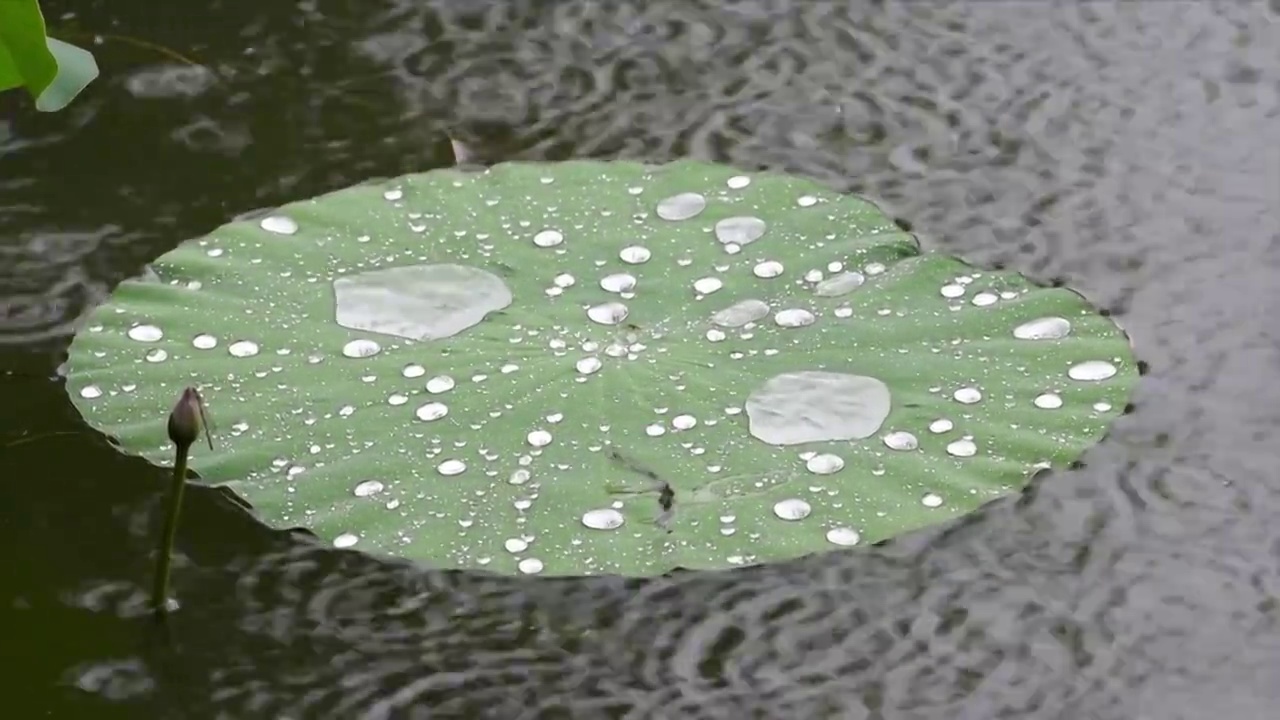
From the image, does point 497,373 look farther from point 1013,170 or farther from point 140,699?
point 1013,170

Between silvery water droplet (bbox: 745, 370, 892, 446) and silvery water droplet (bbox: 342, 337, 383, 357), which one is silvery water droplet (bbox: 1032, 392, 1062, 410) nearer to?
silvery water droplet (bbox: 745, 370, 892, 446)

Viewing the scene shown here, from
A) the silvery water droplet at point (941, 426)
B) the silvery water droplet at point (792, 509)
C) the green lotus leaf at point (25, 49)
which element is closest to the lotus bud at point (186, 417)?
the green lotus leaf at point (25, 49)

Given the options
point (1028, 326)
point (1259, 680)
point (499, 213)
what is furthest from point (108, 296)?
point (1259, 680)

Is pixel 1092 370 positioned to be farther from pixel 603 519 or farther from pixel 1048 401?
pixel 603 519

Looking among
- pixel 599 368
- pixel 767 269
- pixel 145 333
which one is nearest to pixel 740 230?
pixel 767 269

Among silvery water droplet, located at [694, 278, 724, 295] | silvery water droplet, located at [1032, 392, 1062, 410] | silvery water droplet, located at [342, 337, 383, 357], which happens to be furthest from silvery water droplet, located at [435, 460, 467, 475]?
silvery water droplet, located at [1032, 392, 1062, 410]
